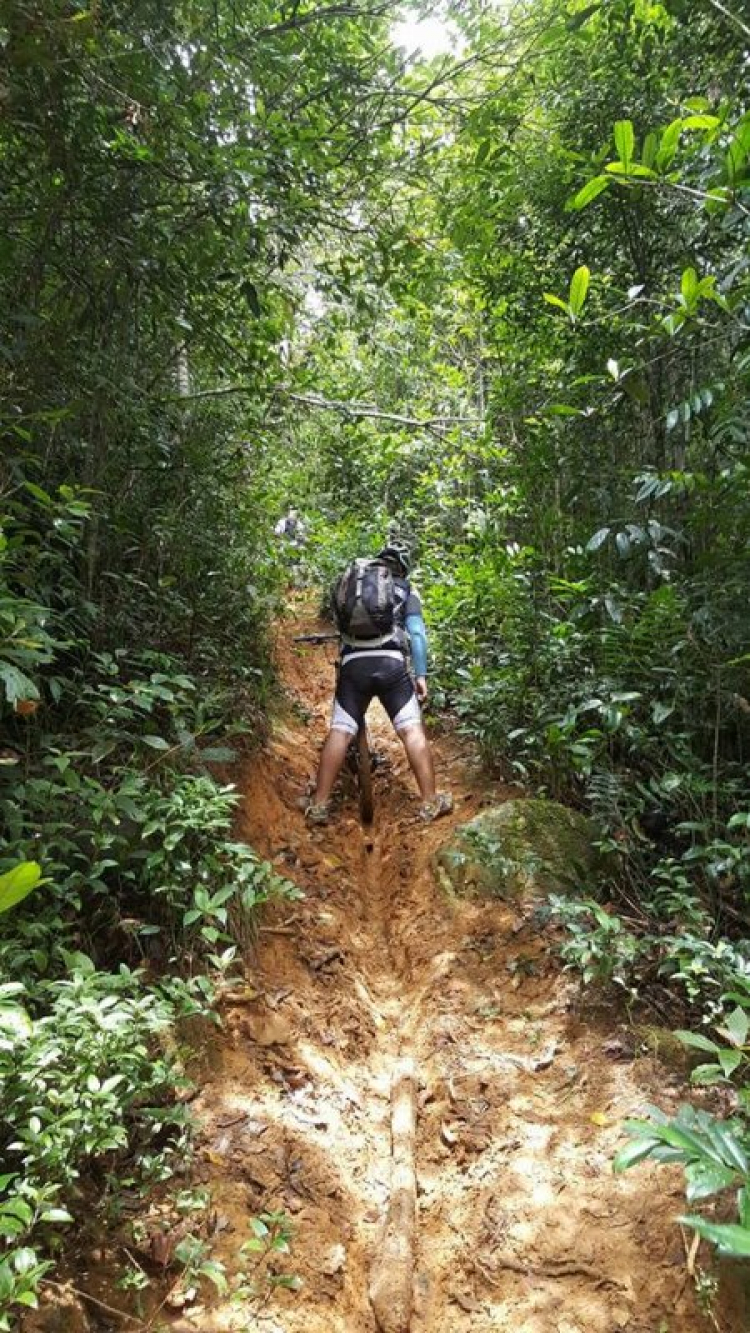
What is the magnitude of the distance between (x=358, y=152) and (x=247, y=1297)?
6339 millimetres

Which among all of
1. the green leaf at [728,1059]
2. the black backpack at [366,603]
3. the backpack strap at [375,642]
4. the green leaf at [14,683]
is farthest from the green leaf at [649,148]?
the backpack strap at [375,642]

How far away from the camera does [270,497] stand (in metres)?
7.10

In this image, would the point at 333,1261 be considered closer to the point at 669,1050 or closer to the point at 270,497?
the point at 669,1050

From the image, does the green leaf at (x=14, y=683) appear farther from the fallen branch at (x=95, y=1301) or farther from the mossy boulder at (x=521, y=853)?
the mossy boulder at (x=521, y=853)

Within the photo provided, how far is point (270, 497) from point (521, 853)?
4385mm

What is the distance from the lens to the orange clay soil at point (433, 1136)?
2389mm

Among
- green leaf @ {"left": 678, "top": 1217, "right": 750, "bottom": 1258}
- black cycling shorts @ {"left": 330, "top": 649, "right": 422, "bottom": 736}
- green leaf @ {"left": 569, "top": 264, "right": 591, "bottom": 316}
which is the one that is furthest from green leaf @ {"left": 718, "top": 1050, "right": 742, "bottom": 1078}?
black cycling shorts @ {"left": 330, "top": 649, "right": 422, "bottom": 736}

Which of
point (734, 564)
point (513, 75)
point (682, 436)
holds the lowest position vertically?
point (734, 564)

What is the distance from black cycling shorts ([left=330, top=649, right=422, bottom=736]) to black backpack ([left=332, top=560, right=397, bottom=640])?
18cm

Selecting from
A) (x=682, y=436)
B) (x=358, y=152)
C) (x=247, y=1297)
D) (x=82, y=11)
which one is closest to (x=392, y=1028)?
(x=247, y=1297)

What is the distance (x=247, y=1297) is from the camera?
2.23 meters

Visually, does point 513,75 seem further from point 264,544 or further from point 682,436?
point 264,544

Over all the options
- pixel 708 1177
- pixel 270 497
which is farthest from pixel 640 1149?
pixel 270 497

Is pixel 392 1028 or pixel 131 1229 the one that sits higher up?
pixel 131 1229
